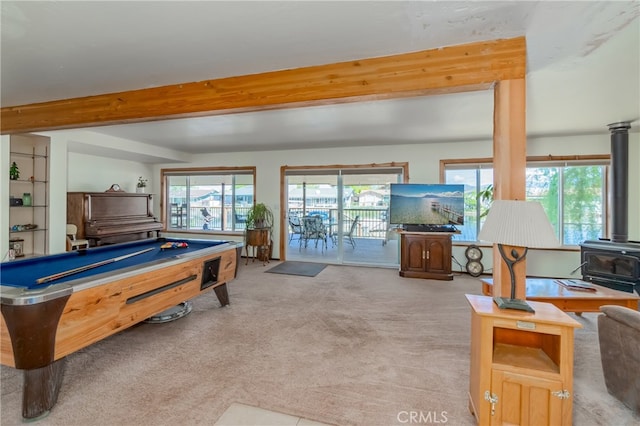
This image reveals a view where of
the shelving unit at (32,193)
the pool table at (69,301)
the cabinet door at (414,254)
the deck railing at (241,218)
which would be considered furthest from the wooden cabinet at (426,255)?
the shelving unit at (32,193)

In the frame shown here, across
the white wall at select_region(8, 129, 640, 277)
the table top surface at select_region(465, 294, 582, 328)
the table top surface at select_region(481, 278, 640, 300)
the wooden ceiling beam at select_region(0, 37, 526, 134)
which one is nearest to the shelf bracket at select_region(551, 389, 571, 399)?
the table top surface at select_region(465, 294, 582, 328)

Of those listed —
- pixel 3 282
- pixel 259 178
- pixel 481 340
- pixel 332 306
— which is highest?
pixel 259 178

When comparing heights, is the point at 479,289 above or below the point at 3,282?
below

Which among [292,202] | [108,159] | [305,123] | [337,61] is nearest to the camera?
[337,61]

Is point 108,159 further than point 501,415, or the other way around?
point 108,159

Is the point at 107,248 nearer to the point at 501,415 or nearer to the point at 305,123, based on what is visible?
the point at 305,123

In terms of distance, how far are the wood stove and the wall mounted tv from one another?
1.76 metres

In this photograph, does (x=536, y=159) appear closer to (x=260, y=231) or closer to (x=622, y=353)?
(x=622, y=353)

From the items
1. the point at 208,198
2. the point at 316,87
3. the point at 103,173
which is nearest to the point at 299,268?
the point at 208,198

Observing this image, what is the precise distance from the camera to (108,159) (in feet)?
20.3

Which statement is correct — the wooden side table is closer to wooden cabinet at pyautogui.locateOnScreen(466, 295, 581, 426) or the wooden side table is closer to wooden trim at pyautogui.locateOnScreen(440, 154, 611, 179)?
wooden trim at pyautogui.locateOnScreen(440, 154, 611, 179)

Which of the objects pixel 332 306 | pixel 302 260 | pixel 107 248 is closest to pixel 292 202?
pixel 302 260

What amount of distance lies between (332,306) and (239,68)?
276 cm

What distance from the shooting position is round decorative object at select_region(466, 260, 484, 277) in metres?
5.05
